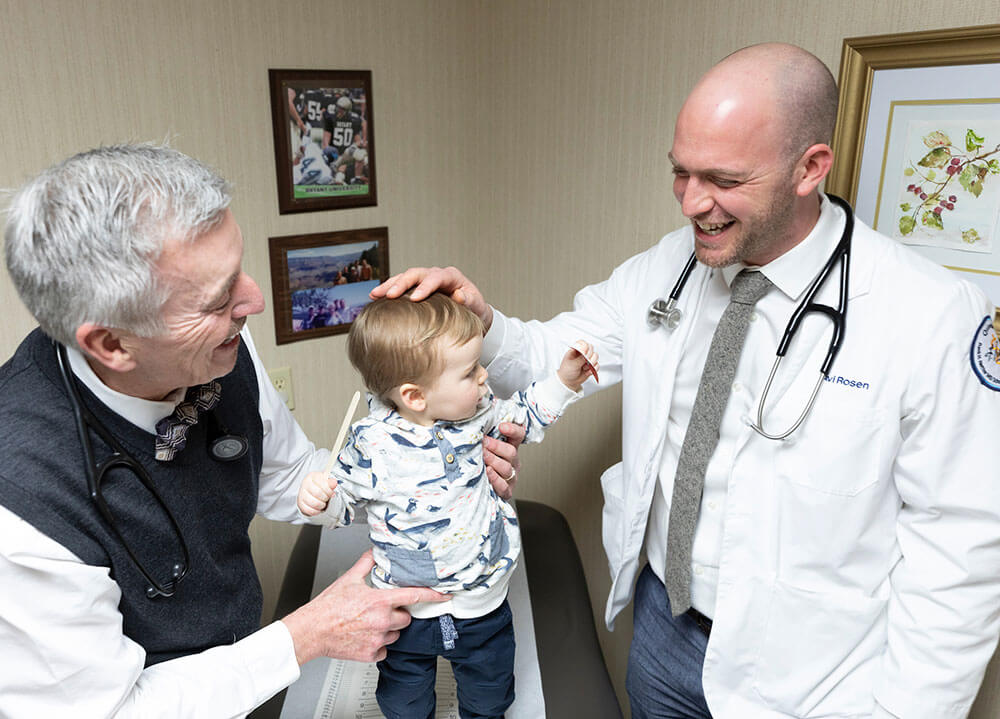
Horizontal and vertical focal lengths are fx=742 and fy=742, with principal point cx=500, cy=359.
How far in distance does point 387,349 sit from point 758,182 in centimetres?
65

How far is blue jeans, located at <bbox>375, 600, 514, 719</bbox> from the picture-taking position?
1.32 meters

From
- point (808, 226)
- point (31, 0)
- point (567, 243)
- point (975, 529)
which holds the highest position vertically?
point (31, 0)

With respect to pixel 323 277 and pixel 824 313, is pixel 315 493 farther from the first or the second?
pixel 323 277

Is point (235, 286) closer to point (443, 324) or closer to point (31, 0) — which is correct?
point (443, 324)

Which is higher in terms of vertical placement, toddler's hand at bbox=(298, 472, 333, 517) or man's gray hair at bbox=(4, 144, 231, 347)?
man's gray hair at bbox=(4, 144, 231, 347)

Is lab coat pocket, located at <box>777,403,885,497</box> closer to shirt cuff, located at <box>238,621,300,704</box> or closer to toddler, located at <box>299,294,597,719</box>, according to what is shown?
toddler, located at <box>299,294,597,719</box>

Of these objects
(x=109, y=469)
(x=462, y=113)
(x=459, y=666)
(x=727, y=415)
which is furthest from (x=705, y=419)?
(x=462, y=113)

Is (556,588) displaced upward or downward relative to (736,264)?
downward

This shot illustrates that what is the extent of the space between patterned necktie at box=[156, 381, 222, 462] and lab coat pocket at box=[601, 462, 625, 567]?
868 mm

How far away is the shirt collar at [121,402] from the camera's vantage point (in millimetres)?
1083

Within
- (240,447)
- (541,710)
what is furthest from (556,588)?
(240,447)

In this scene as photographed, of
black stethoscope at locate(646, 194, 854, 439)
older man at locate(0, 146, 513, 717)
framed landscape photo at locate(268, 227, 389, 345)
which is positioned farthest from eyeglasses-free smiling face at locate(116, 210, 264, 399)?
framed landscape photo at locate(268, 227, 389, 345)

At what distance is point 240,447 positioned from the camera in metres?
1.26

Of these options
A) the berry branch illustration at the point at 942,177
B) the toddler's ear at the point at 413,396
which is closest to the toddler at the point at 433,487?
the toddler's ear at the point at 413,396
